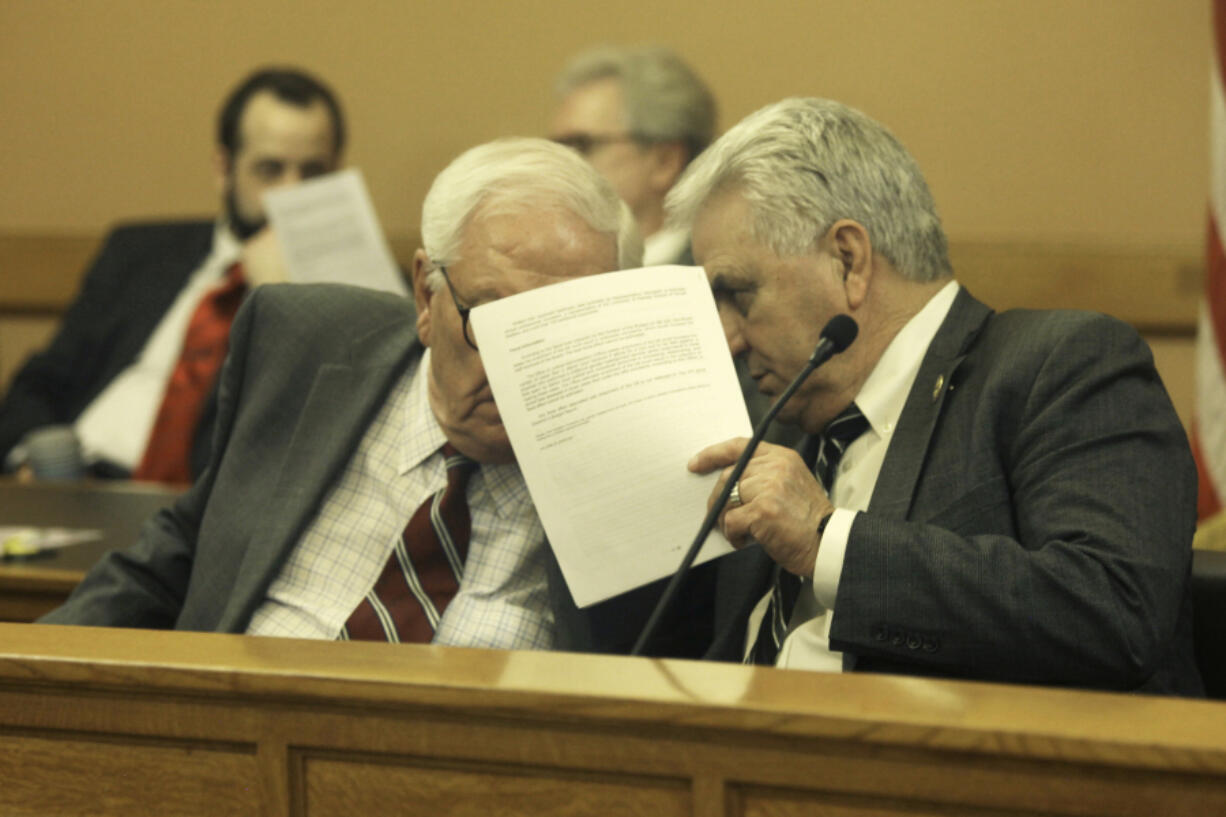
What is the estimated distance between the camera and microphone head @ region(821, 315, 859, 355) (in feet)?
4.66

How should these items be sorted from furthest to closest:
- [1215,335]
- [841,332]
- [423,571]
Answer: [1215,335]
[423,571]
[841,332]

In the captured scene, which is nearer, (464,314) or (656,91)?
(464,314)

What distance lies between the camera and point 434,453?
182cm

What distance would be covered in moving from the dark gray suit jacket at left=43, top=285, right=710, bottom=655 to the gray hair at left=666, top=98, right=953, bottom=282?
1.71 feet

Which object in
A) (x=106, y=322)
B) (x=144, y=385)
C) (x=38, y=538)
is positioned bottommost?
(x=144, y=385)

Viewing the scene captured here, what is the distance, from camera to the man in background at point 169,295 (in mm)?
3582

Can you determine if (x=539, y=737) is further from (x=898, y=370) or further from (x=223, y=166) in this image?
(x=223, y=166)

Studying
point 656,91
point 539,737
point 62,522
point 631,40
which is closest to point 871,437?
point 539,737

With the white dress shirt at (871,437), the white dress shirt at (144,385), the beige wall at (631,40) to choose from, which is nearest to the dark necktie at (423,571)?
the white dress shirt at (871,437)

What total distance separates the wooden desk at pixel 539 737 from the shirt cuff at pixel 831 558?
12.9 inches

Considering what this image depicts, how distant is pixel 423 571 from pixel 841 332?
69 centimetres

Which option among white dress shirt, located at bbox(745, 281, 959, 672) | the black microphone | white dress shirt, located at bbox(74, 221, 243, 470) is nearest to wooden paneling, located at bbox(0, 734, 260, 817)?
the black microphone

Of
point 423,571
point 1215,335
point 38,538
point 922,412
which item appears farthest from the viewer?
point 1215,335

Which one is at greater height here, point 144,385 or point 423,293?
point 423,293
